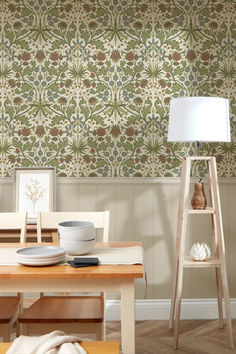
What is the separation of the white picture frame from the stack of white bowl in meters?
1.49

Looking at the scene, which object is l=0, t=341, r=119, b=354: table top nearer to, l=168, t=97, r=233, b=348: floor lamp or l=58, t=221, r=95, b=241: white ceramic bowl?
l=58, t=221, r=95, b=241: white ceramic bowl

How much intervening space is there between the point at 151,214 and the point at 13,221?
47.9 inches

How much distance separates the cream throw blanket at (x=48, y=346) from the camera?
4.36ft

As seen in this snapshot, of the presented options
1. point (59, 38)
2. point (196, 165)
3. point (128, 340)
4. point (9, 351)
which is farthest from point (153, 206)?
point (9, 351)

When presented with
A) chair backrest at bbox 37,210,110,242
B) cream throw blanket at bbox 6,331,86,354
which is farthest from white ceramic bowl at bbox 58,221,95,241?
chair backrest at bbox 37,210,110,242

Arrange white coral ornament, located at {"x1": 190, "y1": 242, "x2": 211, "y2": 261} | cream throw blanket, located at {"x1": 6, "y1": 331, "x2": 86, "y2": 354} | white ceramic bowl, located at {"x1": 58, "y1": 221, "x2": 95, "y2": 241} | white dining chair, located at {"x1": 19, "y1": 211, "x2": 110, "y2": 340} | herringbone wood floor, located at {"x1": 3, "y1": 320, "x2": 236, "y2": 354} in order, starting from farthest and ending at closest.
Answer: white coral ornament, located at {"x1": 190, "y1": 242, "x2": 211, "y2": 261}
herringbone wood floor, located at {"x1": 3, "y1": 320, "x2": 236, "y2": 354}
white dining chair, located at {"x1": 19, "y1": 211, "x2": 110, "y2": 340}
white ceramic bowl, located at {"x1": 58, "y1": 221, "x2": 95, "y2": 241}
cream throw blanket, located at {"x1": 6, "y1": 331, "x2": 86, "y2": 354}

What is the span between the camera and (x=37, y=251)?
177cm

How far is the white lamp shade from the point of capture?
2.70 metres

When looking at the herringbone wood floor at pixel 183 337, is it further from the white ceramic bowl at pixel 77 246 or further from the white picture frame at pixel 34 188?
the white ceramic bowl at pixel 77 246

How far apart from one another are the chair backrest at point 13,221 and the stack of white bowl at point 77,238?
713 millimetres

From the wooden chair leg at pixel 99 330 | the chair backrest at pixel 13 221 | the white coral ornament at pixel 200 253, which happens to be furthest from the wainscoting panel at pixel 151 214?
the wooden chair leg at pixel 99 330

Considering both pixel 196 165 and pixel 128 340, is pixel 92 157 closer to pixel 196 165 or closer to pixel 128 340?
pixel 196 165

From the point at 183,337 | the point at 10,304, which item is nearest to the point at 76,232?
the point at 10,304

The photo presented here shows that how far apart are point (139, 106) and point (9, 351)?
229cm
